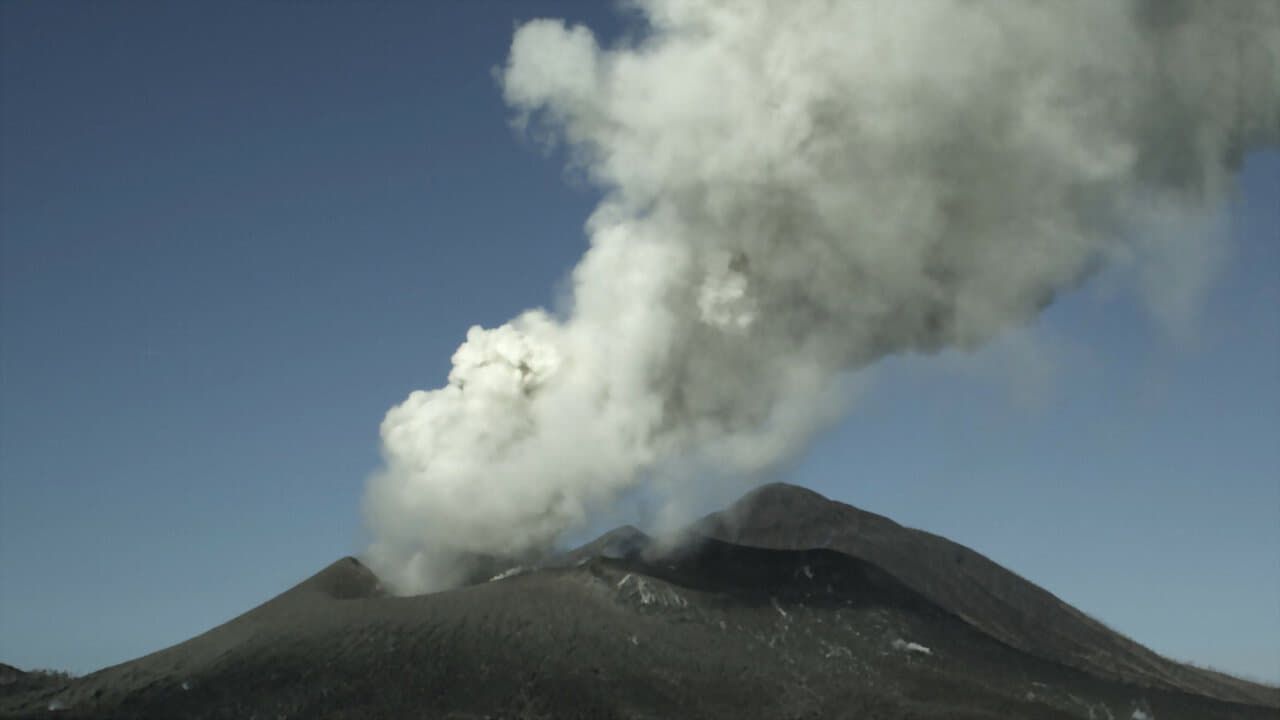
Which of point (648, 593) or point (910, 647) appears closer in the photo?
point (648, 593)

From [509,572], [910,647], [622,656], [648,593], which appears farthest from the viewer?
[509,572]

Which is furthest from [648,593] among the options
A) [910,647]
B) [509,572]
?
[910,647]

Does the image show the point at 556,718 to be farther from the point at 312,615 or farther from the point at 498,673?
the point at 312,615

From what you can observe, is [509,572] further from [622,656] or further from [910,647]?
[910,647]

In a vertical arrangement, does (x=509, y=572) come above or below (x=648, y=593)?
above

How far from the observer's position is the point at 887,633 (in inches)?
5197

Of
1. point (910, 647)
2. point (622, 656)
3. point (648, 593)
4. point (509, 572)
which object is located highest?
point (509, 572)

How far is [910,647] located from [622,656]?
110 ft

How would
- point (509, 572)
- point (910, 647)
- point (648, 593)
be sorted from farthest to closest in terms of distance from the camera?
point (509, 572) < point (910, 647) < point (648, 593)

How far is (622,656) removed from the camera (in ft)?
371

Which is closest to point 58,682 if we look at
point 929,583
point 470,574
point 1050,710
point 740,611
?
point 470,574

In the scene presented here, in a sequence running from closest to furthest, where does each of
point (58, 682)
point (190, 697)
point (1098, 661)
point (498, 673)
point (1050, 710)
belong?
point (190, 697) < point (498, 673) < point (58, 682) < point (1050, 710) < point (1098, 661)

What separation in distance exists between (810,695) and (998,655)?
31.4m

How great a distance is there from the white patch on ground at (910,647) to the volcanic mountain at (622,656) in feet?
0.74
